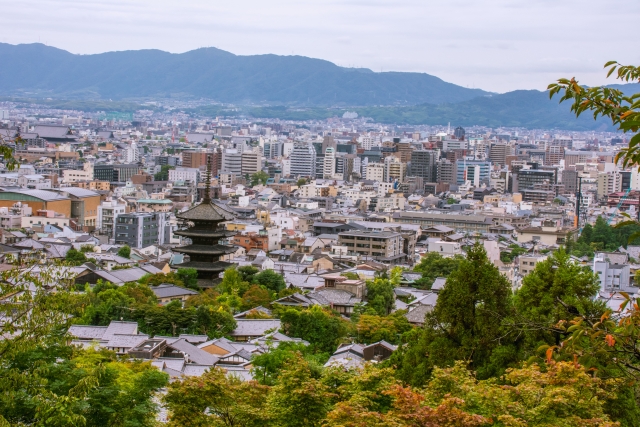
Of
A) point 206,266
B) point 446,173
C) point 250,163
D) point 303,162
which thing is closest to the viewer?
point 206,266

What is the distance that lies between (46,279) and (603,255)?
90.5 feet

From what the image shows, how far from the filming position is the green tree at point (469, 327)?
958 cm

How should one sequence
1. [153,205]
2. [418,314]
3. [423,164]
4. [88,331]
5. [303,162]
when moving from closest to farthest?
[88,331], [418,314], [153,205], [423,164], [303,162]

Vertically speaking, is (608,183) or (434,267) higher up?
(608,183)

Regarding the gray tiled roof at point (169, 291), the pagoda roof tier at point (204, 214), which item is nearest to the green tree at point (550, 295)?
the gray tiled roof at point (169, 291)

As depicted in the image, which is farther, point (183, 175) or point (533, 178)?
point (533, 178)

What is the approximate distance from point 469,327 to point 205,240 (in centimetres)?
1286

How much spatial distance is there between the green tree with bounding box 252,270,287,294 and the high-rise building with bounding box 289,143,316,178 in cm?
5368

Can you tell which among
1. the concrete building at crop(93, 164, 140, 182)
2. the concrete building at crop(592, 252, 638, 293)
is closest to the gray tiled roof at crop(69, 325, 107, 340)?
the concrete building at crop(592, 252, 638, 293)

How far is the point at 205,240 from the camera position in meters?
21.9

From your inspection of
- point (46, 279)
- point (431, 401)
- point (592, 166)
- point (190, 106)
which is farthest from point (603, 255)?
point (190, 106)

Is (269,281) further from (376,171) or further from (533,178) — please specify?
(376,171)

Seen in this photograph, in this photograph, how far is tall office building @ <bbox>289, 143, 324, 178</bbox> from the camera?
252 ft

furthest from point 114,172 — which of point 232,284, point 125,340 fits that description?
point 125,340
